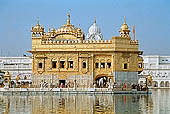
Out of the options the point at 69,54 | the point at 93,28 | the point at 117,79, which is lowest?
the point at 117,79

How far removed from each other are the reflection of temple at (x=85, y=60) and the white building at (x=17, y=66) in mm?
33353

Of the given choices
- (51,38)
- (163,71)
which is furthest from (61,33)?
(163,71)

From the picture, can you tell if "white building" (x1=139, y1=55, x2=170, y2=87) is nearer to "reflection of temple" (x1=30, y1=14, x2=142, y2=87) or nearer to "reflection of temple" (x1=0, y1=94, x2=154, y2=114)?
"reflection of temple" (x1=30, y1=14, x2=142, y2=87)

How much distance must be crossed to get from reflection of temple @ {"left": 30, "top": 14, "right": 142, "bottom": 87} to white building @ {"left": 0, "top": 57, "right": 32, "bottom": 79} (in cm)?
3335

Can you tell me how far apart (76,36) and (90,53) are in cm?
310

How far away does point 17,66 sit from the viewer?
80.8m

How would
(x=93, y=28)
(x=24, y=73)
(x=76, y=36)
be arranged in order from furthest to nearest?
(x=24, y=73)
(x=93, y=28)
(x=76, y=36)

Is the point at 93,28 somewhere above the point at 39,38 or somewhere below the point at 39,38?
above

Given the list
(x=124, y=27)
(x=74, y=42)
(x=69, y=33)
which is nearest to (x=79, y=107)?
(x=74, y=42)

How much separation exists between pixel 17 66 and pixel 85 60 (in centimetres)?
4345

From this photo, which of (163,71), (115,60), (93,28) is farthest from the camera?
(163,71)

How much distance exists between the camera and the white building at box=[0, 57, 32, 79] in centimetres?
7791

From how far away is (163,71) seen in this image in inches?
3361

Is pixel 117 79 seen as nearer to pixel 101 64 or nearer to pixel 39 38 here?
pixel 101 64
